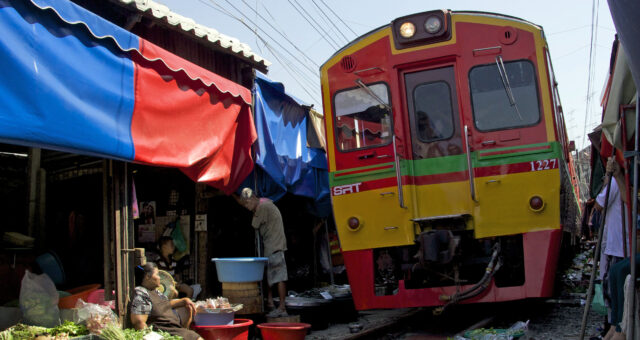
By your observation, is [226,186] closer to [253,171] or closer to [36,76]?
[253,171]

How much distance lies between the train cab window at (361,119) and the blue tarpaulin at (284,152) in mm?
1142

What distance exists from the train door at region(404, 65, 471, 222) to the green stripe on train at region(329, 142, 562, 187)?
1 centimetres

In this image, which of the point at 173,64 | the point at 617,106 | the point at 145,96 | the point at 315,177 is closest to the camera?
the point at 617,106

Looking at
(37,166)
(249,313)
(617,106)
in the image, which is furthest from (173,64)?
(617,106)

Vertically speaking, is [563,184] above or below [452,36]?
below

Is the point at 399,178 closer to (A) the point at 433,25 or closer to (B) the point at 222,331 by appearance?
(A) the point at 433,25

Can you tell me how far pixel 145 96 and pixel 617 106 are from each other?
3878mm

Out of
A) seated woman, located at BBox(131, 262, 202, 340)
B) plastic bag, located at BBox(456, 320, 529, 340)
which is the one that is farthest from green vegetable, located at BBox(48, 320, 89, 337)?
plastic bag, located at BBox(456, 320, 529, 340)

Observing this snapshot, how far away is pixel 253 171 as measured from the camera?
24.8 ft

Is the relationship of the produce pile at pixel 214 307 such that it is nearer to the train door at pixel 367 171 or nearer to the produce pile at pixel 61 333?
the produce pile at pixel 61 333

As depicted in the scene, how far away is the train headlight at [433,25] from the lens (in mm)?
6664

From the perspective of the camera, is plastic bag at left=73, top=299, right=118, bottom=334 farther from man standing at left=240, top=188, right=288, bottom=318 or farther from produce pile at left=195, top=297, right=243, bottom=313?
man standing at left=240, top=188, right=288, bottom=318

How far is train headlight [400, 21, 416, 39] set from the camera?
22.1ft

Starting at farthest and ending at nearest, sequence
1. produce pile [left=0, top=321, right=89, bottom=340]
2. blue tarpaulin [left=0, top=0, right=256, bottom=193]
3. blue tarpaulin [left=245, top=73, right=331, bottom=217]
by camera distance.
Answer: blue tarpaulin [left=245, top=73, right=331, bottom=217]
produce pile [left=0, top=321, right=89, bottom=340]
blue tarpaulin [left=0, top=0, right=256, bottom=193]
